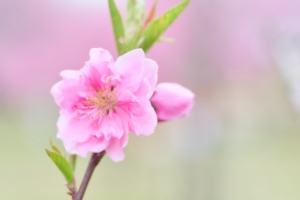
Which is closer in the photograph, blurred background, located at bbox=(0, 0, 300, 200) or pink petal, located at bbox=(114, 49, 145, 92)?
pink petal, located at bbox=(114, 49, 145, 92)

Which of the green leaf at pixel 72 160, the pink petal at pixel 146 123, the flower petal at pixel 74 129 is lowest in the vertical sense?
the green leaf at pixel 72 160

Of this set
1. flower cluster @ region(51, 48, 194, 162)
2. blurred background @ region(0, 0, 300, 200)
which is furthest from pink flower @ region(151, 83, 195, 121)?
blurred background @ region(0, 0, 300, 200)

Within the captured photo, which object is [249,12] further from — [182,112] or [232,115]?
[182,112]

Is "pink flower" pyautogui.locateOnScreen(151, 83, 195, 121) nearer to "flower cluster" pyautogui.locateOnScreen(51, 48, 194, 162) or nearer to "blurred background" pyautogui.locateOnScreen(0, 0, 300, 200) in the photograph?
"flower cluster" pyautogui.locateOnScreen(51, 48, 194, 162)

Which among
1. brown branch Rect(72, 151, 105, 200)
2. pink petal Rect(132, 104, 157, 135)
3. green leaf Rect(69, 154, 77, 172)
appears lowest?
green leaf Rect(69, 154, 77, 172)

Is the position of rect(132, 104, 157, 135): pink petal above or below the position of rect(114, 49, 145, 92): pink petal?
below

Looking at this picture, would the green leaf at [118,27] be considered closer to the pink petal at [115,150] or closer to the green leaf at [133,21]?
the green leaf at [133,21]

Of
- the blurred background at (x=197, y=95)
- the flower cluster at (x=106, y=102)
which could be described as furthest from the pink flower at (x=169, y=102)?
the blurred background at (x=197, y=95)
